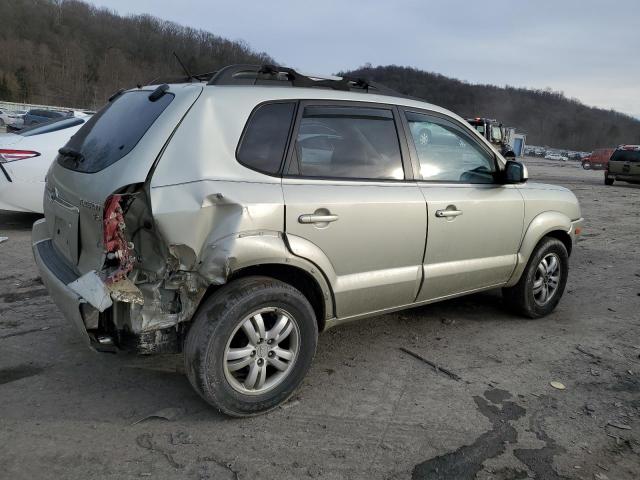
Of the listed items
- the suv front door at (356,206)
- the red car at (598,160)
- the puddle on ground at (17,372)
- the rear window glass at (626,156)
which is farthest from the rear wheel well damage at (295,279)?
the red car at (598,160)

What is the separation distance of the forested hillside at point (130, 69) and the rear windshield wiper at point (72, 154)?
254 feet

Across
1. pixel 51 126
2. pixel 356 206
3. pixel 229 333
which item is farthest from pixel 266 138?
pixel 51 126

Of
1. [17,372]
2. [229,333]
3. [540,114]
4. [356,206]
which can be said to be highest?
[540,114]

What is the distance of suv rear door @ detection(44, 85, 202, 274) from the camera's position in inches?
112

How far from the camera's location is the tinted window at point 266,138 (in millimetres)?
3074

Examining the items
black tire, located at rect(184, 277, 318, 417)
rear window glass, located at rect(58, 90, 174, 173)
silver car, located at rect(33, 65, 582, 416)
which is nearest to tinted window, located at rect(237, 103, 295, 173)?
silver car, located at rect(33, 65, 582, 416)

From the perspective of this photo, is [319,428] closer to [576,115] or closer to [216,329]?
[216,329]

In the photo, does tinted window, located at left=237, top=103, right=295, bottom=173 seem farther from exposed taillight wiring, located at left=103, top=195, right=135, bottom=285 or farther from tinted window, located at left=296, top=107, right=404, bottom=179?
exposed taillight wiring, located at left=103, top=195, right=135, bottom=285

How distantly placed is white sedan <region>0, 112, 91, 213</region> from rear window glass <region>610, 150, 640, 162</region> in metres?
21.5

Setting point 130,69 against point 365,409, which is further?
point 130,69

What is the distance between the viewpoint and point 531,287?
15.5ft

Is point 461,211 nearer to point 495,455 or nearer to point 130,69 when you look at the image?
point 495,455

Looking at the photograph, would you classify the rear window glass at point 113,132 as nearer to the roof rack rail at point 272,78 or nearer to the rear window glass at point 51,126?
the roof rack rail at point 272,78

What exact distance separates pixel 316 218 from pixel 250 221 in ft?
1.39
